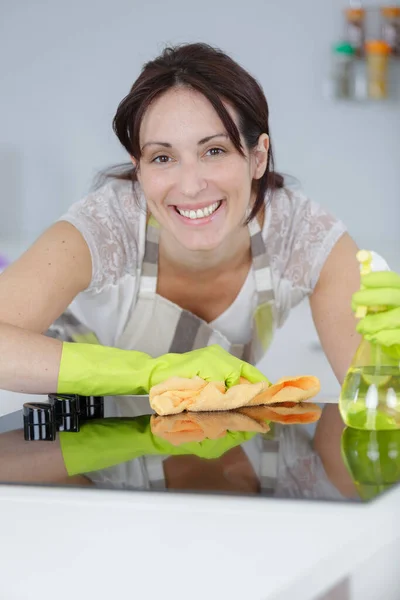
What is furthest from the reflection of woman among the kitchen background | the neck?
the kitchen background

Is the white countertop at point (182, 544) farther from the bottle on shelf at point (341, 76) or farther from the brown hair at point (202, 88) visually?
the bottle on shelf at point (341, 76)

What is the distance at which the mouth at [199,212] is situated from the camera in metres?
1.60

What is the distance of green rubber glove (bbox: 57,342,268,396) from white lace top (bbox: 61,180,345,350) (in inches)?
16.8

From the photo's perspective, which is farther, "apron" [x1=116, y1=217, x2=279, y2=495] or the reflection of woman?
"apron" [x1=116, y1=217, x2=279, y2=495]

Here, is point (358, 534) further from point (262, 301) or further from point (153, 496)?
point (262, 301)

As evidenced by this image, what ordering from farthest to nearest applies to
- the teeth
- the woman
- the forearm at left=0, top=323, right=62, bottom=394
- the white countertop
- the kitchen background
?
the kitchen background < the teeth < the woman < the forearm at left=0, top=323, right=62, bottom=394 < the white countertop

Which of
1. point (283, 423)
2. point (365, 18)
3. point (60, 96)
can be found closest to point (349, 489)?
point (283, 423)

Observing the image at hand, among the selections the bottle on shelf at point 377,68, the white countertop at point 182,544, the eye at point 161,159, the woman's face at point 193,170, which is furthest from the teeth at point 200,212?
the bottle on shelf at point 377,68

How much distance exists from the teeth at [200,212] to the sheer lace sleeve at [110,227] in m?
0.14

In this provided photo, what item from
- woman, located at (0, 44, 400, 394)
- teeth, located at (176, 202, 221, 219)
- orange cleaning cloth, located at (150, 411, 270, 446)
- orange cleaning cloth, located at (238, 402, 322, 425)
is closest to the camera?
orange cleaning cloth, located at (150, 411, 270, 446)

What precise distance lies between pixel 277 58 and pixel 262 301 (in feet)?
5.99

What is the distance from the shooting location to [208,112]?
150cm

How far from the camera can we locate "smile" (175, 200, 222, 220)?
1.60m

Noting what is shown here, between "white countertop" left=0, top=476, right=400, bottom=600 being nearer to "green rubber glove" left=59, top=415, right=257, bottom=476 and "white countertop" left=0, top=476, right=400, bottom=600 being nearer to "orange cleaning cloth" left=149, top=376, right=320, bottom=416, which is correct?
"green rubber glove" left=59, top=415, right=257, bottom=476
